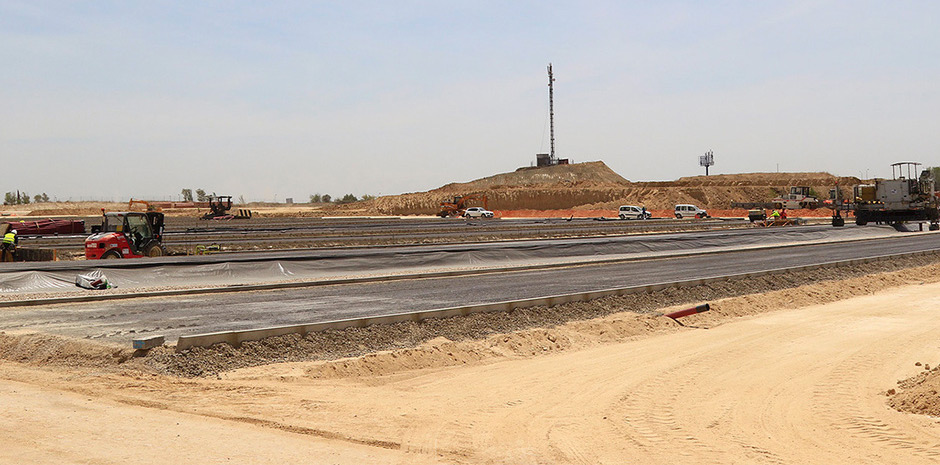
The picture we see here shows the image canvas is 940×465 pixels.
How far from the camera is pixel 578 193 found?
4847 inches

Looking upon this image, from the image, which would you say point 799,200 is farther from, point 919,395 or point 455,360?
point 919,395

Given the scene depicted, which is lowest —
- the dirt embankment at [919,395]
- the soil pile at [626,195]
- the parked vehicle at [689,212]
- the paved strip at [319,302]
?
the dirt embankment at [919,395]

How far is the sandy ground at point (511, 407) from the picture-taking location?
8.32 metres

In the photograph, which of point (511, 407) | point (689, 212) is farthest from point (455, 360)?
point (689, 212)

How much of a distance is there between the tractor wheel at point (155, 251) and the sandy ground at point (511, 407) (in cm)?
1601

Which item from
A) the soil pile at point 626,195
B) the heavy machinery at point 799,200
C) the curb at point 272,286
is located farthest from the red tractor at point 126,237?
the soil pile at point 626,195

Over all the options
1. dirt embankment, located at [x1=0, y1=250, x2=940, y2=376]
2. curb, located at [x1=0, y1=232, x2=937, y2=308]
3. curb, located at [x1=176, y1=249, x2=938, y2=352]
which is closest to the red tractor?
curb, located at [x1=0, y1=232, x2=937, y2=308]

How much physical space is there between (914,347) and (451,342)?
9130 mm

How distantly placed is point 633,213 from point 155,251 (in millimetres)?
60008

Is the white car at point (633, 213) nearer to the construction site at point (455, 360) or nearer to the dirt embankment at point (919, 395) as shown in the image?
the construction site at point (455, 360)

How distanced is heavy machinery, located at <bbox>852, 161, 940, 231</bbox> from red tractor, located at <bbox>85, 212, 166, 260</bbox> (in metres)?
48.3

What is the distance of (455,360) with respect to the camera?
13883 millimetres

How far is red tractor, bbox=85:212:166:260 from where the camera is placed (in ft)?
88.2

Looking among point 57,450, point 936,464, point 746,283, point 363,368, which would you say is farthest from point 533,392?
point 746,283
